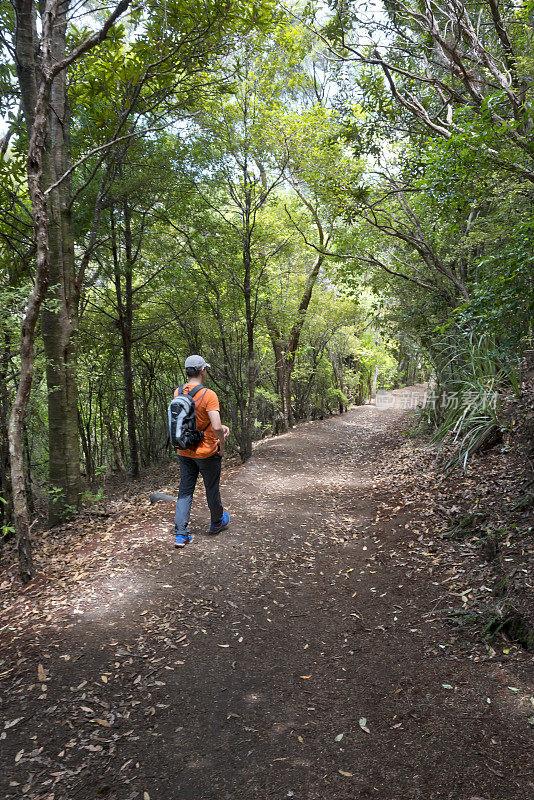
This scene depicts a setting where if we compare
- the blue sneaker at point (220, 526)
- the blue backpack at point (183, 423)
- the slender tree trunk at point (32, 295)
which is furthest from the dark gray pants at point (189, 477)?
the slender tree trunk at point (32, 295)

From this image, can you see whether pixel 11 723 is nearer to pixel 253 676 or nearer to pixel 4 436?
pixel 253 676

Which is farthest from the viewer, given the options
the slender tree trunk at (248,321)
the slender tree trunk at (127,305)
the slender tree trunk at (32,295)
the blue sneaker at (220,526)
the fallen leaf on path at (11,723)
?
the slender tree trunk at (127,305)

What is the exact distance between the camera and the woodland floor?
2039 millimetres

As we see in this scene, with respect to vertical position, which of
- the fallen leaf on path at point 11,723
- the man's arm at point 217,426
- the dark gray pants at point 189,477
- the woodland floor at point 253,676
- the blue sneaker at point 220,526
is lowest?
the woodland floor at point 253,676

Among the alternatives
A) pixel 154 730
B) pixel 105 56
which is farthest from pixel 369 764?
pixel 105 56

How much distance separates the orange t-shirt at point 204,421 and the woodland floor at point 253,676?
3.31ft

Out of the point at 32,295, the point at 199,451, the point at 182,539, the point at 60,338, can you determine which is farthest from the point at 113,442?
the point at 32,295

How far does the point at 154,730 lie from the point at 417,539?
3075mm

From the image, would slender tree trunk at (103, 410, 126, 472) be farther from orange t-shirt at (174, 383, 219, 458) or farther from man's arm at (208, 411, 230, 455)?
man's arm at (208, 411, 230, 455)

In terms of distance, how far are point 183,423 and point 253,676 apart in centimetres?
230

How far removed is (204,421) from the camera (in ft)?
14.5

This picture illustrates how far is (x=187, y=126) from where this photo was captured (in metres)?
8.16

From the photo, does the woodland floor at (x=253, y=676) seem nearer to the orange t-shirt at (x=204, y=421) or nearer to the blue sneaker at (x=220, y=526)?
the blue sneaker at (x=220, y=526)

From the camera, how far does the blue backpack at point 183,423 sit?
4324 mm
